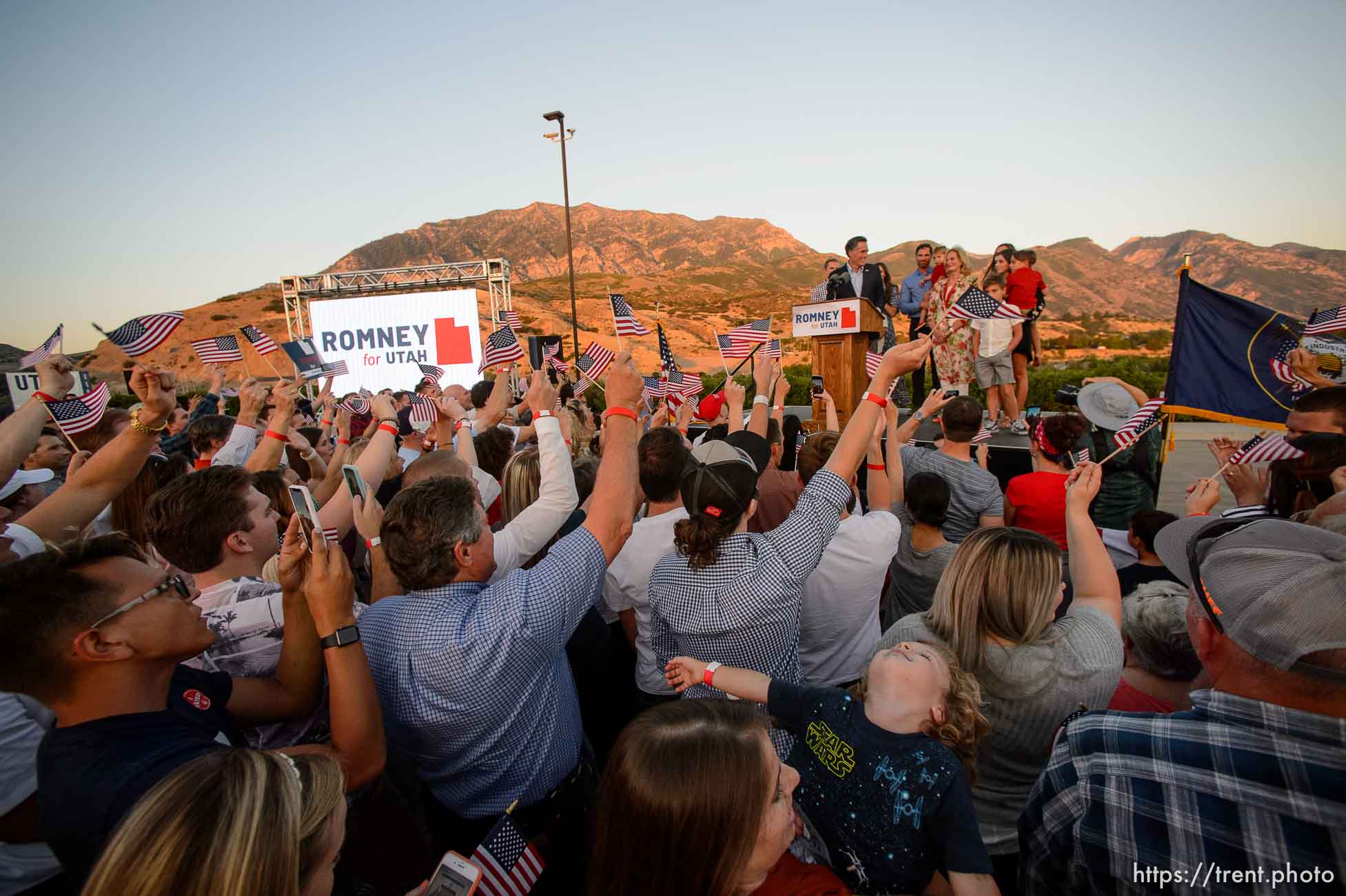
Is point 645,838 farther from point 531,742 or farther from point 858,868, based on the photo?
point 531,742

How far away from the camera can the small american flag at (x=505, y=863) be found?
1.46 m

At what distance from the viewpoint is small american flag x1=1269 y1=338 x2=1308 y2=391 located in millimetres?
4168

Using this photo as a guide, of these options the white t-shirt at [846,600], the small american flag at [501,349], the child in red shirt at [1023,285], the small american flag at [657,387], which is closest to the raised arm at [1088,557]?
the white t-shirt at [846,600]

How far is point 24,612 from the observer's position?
4.80 feet

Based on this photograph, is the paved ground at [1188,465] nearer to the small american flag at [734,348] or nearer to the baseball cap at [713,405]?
the small american flag at [734,348]

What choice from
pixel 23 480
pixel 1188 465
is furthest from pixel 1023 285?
pixel 23 480

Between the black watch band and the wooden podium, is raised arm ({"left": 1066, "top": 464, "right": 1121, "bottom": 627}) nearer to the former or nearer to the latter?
the black watch band

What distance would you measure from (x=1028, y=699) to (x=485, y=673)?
5.42 ft

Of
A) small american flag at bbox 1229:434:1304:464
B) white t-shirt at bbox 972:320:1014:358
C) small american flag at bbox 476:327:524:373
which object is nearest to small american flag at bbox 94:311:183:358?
small american flag at bbox 476:327:524:373

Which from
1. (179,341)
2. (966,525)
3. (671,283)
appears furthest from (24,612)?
(671,283)

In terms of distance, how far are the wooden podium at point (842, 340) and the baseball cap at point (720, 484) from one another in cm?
575

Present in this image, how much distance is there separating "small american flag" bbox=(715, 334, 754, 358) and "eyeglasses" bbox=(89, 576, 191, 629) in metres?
5.26

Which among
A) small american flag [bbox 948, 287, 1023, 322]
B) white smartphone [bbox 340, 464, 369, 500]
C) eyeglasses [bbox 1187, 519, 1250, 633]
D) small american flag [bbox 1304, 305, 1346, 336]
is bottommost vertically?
white smartphone [bbox 340, 464, 369, 500]

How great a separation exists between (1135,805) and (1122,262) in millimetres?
179337
